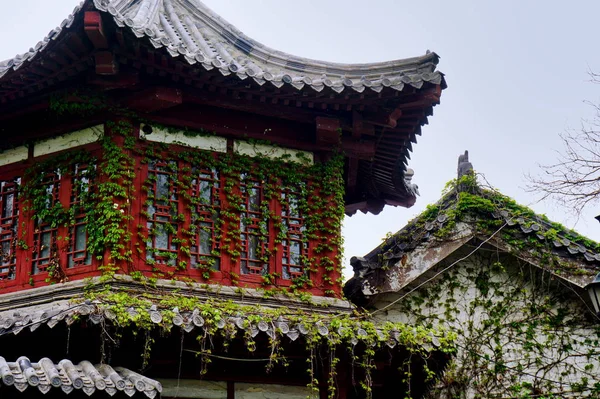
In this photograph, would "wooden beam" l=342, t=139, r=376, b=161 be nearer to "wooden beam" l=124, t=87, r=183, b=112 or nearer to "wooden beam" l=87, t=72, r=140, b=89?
"wooden beam" l=124, t=87, r=183, b=112

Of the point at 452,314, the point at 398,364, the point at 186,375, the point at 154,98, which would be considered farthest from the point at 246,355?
the point at 452,314

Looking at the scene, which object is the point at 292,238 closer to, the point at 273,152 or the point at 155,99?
the point at 273,152

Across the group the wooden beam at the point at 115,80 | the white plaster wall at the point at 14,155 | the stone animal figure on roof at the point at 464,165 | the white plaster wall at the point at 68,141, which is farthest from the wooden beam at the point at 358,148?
the white plaster wall at the point at 14,155

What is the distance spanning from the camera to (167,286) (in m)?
9.93

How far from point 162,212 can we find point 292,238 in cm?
175

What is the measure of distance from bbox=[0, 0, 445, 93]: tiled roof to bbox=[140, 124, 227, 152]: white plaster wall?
1051 millimetres

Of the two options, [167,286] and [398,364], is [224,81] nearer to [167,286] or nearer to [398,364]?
[167,286]

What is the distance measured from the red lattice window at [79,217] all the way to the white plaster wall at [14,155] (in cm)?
85

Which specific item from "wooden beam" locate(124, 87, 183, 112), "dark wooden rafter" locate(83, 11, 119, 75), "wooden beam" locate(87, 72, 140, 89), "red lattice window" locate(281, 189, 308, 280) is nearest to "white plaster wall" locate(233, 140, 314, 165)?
"red lattice window" locate(281, 189, 308, 280)

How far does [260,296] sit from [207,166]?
1.78 m

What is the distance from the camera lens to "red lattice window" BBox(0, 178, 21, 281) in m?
10.6

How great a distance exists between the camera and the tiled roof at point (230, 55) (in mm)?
9672

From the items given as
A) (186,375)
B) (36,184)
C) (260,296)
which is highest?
(36,184)

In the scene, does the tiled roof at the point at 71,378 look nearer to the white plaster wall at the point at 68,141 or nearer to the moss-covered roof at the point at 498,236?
the white plaster wall at the point at 68,141
